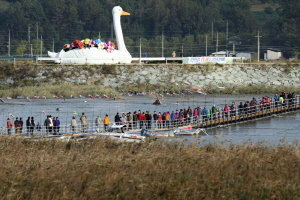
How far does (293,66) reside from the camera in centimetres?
8381

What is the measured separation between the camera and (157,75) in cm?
7681

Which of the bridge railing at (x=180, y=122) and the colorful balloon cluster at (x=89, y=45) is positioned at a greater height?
the colorful balloon cluster at (x=89, y=45)

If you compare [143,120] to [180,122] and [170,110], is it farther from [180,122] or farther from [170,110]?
[170,110]

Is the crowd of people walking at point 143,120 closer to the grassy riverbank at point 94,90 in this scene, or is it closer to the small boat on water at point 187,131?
the small boat on water at point 187,131

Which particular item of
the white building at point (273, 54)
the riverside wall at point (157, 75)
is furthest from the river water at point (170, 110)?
the white building at point (273, 54)

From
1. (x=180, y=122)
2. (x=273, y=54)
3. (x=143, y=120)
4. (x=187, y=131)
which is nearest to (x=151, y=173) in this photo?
(x=143, y=120)

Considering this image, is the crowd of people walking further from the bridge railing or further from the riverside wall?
the riverside wall

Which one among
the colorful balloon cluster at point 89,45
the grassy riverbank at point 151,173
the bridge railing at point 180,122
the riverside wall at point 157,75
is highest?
the colorful balloon cluster at point 89,45

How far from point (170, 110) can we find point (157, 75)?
23.7 m

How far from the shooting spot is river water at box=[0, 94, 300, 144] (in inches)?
1572

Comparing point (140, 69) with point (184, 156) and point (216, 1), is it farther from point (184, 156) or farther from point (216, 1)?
point (216, 1)

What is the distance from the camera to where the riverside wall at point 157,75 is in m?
74.9

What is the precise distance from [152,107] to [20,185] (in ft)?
117

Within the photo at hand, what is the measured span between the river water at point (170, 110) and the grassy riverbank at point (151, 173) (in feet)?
27.2
